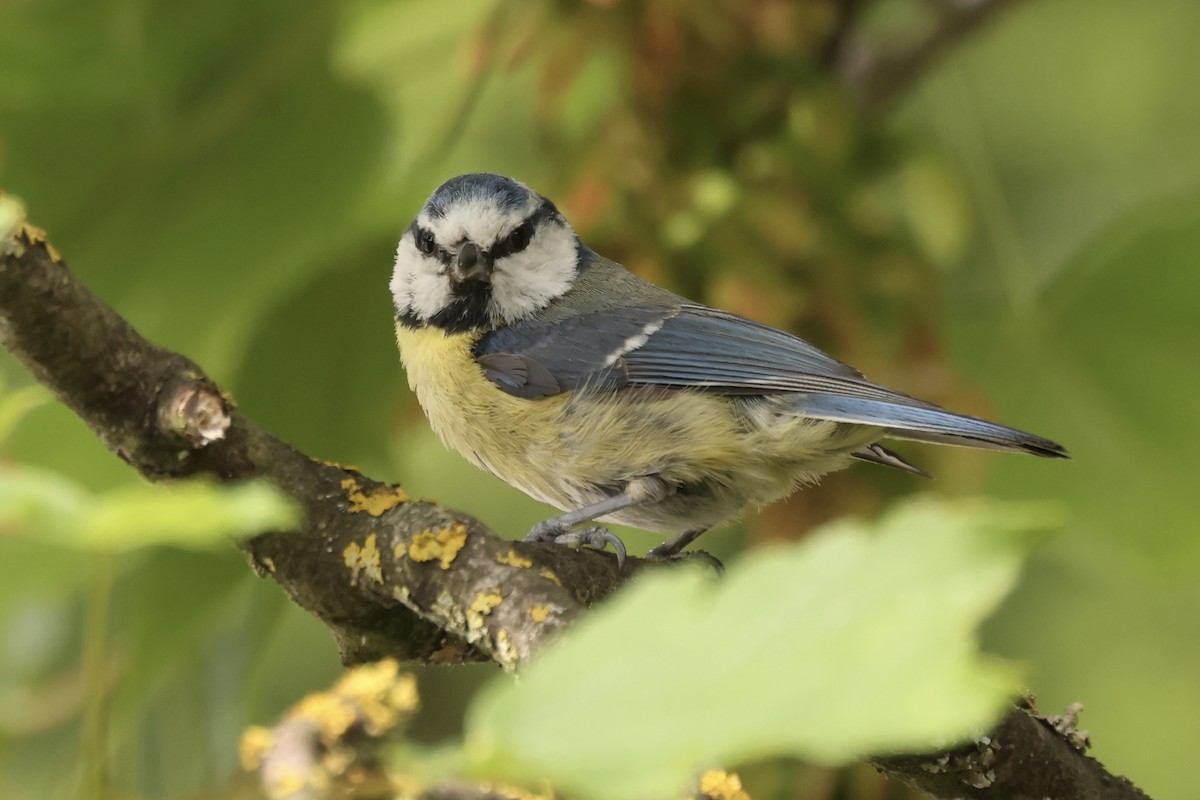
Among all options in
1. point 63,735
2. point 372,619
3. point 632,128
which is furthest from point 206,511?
point 63,735

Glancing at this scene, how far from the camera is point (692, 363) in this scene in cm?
115

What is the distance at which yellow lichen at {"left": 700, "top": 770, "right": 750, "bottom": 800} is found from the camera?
1.57 ft

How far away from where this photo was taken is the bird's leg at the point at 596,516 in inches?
41.1

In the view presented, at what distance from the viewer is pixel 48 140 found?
1038 millimetres

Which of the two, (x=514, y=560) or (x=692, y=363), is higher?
(x=692, y=363)

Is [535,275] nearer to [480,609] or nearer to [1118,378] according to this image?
[1118,378]

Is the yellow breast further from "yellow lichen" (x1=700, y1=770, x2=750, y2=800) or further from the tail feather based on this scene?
"yellow lichen" (x1=700, y1=770, x2=750, y2=800)

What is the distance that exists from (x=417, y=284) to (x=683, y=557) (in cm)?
42

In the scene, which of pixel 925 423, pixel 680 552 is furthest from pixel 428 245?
pixel 925 423

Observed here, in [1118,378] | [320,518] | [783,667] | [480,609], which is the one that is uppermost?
[1118,378]

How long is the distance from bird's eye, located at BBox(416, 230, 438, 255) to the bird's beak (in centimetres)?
3

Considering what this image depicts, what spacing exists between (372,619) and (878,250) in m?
0.59

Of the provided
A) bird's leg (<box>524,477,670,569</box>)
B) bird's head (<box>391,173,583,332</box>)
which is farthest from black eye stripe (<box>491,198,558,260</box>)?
bird's leg (<box>524,477,670,569</box>)

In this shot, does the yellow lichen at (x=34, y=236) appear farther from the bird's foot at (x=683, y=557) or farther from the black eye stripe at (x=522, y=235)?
the black eye stripe at (x=522, y=235)
